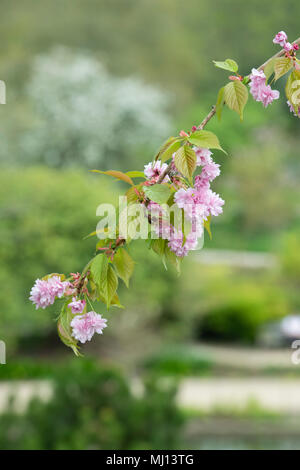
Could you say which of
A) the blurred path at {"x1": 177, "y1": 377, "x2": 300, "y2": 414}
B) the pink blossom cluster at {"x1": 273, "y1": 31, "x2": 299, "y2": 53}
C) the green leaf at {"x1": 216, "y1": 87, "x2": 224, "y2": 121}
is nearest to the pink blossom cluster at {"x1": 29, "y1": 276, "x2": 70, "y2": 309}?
the green leaf at {"x1": 216, "y1": 87, "x2": 224, "y2": 121}

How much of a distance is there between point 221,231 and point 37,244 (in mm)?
5547

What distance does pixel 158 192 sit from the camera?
676 millimetres

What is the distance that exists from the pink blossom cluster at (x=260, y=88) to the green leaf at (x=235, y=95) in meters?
0.01

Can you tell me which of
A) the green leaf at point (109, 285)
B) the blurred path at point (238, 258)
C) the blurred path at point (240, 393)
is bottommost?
the green leaf at point (109, 285)

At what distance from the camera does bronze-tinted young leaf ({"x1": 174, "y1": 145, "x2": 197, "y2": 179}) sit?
0.67m

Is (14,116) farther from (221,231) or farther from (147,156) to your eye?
(221,231)

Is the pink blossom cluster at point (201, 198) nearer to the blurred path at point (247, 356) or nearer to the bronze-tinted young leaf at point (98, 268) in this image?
the bronze-tinted young leaf at point (98, 268)

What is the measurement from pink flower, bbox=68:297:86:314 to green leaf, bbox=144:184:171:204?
0.14 meters

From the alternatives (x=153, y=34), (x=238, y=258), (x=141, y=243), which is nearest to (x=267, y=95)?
(x=141, y=243)

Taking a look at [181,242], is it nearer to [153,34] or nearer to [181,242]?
[181,242]

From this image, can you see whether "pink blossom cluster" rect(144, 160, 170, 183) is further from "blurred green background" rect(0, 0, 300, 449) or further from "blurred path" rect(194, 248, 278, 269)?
"blurred path" rect(194, 248, 278, 269)

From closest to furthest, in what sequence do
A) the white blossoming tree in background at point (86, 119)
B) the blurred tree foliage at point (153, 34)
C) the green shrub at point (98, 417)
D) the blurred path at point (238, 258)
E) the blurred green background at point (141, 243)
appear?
the green shrub at point (98, 417) < the blurred green background at point (141, 243) < the blurred path at point (238, 258) < the white blossoming tree in background at point (86, 119) < the blurred tree foliage at point (153, 34)

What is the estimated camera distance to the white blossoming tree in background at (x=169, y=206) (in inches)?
26.2

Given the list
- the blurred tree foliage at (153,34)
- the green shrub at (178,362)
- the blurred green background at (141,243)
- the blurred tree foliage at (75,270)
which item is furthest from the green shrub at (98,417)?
the blurred tree foliage at (153,34)
